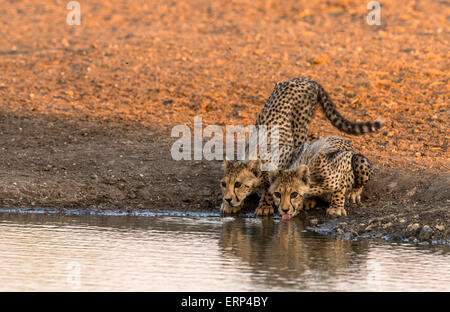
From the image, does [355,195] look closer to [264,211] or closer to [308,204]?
[308,204]

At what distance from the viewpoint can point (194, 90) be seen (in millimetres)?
14062

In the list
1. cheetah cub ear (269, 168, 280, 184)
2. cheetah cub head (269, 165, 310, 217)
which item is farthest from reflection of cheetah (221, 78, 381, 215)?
cheetah cub head (269, 165, 310, 217)

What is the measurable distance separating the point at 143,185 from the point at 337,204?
7.24 feet

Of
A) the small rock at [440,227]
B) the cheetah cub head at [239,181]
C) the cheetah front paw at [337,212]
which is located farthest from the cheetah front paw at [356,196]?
the small rock at [440,227]

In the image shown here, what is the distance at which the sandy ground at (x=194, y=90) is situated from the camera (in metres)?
10.6

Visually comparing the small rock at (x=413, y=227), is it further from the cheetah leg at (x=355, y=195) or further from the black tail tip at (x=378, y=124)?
the black tail tip at (x=378, y=124)

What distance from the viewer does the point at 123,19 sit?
58.7ft

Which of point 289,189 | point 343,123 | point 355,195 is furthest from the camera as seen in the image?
point 343,123

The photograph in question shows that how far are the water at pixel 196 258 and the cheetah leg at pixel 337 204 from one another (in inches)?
18.6

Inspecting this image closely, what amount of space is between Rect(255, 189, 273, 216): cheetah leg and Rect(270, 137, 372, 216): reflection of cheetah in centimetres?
32

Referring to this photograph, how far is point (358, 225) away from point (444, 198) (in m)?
1.11

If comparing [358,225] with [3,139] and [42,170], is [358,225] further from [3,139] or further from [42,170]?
[3,139]

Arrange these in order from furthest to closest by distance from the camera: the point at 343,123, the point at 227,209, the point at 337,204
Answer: the point at 343,123, the point at 227,209, the point at 337,204

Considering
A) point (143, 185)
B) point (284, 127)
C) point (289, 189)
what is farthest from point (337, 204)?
point (143, 185)
